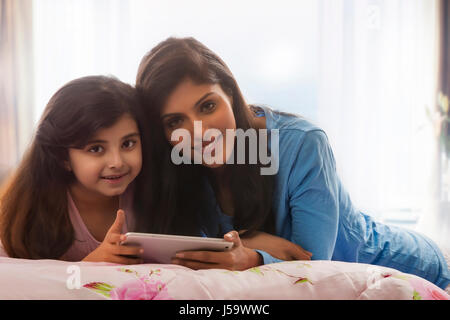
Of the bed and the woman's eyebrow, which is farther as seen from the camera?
the woman's eyebrow

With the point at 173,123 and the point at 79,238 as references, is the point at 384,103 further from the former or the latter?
the point at 79,238

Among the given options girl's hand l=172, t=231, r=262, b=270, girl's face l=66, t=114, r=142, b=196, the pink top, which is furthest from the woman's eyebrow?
girl's hand l=172, t=231, r=262, b=270

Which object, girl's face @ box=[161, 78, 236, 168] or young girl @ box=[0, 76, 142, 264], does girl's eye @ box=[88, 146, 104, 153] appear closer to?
young girl @ box=[0, 76, 142, 264]

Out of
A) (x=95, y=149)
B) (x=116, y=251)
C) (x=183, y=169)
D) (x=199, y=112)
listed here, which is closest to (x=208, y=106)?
(x=199, y=112)

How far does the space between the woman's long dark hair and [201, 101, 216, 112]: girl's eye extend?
47 mm

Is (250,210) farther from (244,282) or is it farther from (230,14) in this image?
(230,14)

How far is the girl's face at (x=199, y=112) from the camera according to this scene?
0.91m

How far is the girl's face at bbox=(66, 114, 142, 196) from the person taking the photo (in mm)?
908

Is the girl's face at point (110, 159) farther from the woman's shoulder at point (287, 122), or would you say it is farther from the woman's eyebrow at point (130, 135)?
the woman's shoulder at point (287, 122)
